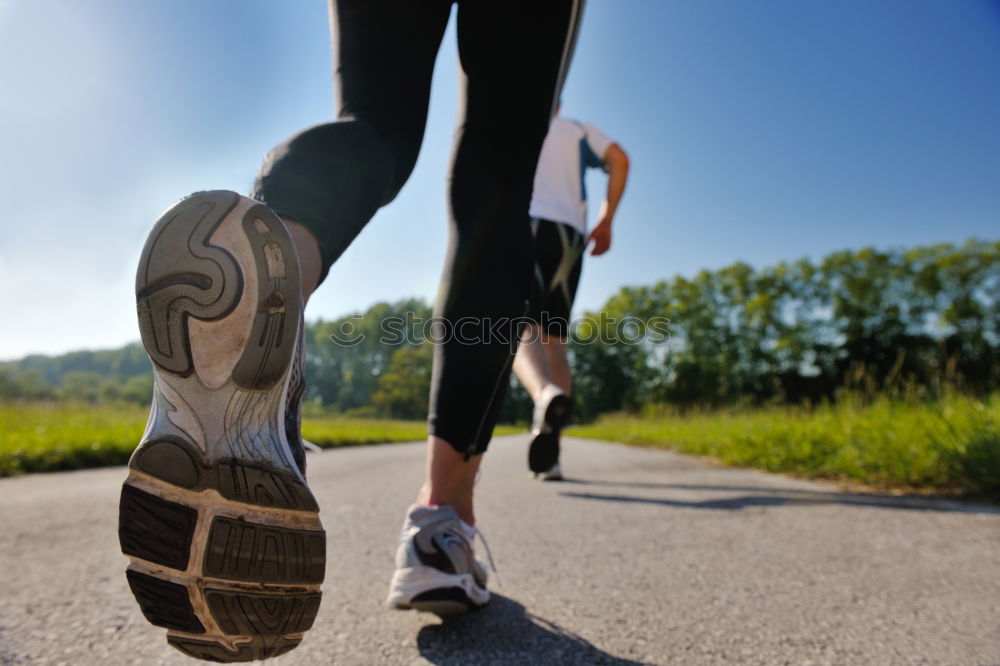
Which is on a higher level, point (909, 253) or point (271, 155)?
point (909, 253)

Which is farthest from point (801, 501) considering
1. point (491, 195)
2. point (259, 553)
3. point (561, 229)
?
point (259, 553)

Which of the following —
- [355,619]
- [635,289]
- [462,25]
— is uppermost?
[635,289]

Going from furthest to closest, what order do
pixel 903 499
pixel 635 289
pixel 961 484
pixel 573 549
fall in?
pixel 635 289
pixel 961 484
pixel 903 499
pixel 573 549

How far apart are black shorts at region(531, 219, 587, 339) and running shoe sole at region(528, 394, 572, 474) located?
28.5 inches

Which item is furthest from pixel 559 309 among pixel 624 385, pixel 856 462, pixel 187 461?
pixel 624 385

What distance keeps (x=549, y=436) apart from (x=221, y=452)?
1898 millimetres

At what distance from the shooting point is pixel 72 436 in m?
4.71

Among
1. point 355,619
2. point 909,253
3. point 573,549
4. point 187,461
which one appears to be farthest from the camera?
point 909,253

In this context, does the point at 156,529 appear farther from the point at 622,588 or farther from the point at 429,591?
the point at 622,588

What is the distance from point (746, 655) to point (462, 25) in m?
1.21

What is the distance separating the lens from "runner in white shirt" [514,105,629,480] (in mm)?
2744

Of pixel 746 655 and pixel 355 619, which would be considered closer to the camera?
pixel 746 655

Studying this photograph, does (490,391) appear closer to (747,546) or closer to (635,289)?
(747,546)

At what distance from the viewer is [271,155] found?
2.76 ft
